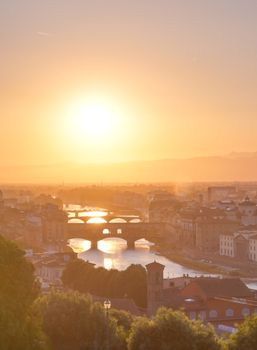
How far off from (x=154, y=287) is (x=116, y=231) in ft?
73.9

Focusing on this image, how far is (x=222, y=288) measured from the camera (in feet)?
44.5

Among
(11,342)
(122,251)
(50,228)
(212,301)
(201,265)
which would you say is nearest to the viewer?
(11,342)

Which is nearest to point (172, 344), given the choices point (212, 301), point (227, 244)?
point (212, 301)

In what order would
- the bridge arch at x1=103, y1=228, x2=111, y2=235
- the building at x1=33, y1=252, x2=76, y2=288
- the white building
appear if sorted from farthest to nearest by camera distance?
the bridge arch at x1=103, y1=228, x2=111, y2=235 < the white building < the building at x1=33, y1=252, x2=76, y2=288

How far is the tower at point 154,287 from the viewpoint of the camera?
12969mm

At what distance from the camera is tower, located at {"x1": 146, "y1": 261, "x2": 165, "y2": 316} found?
12969mm

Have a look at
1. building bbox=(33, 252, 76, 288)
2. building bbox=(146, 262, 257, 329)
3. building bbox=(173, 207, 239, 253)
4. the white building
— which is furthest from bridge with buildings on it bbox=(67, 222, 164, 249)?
building bbox=(146, 262, 257, 329)

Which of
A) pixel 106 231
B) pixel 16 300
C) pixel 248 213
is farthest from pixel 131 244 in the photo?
pixel 16 300

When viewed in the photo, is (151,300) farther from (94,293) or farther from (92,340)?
(92,340)

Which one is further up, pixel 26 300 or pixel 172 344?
pixel 26 300

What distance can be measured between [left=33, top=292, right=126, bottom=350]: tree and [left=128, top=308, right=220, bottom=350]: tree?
29 cm

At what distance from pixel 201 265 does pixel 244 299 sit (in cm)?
1251

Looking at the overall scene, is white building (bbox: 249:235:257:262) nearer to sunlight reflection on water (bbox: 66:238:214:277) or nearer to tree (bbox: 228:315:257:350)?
sunlight reflection on water (bbox: 66:238:214:277)

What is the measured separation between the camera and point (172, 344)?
336 inches
